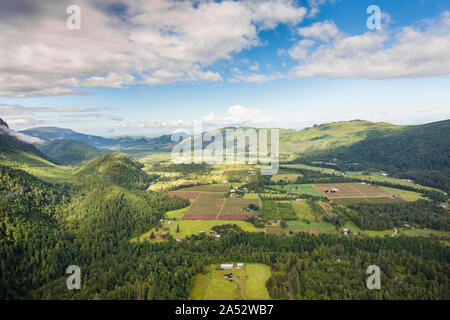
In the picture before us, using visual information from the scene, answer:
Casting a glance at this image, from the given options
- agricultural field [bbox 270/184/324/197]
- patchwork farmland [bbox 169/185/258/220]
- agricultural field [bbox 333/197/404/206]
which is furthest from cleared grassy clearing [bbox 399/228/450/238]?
patchwork farmland [bbox 169/185/258/220]

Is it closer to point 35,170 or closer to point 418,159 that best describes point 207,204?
point 35,170

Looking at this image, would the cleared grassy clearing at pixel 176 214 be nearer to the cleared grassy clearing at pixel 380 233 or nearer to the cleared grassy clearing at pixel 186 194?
the cleared grassy clearing at pixel 186 194

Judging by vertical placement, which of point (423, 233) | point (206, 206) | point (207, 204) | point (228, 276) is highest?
point (207, 204)

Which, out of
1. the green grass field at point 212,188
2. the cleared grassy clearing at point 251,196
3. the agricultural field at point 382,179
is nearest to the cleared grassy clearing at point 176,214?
the cleared grassy clearing at point 251,196

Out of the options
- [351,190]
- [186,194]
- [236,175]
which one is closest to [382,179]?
[351,190]
